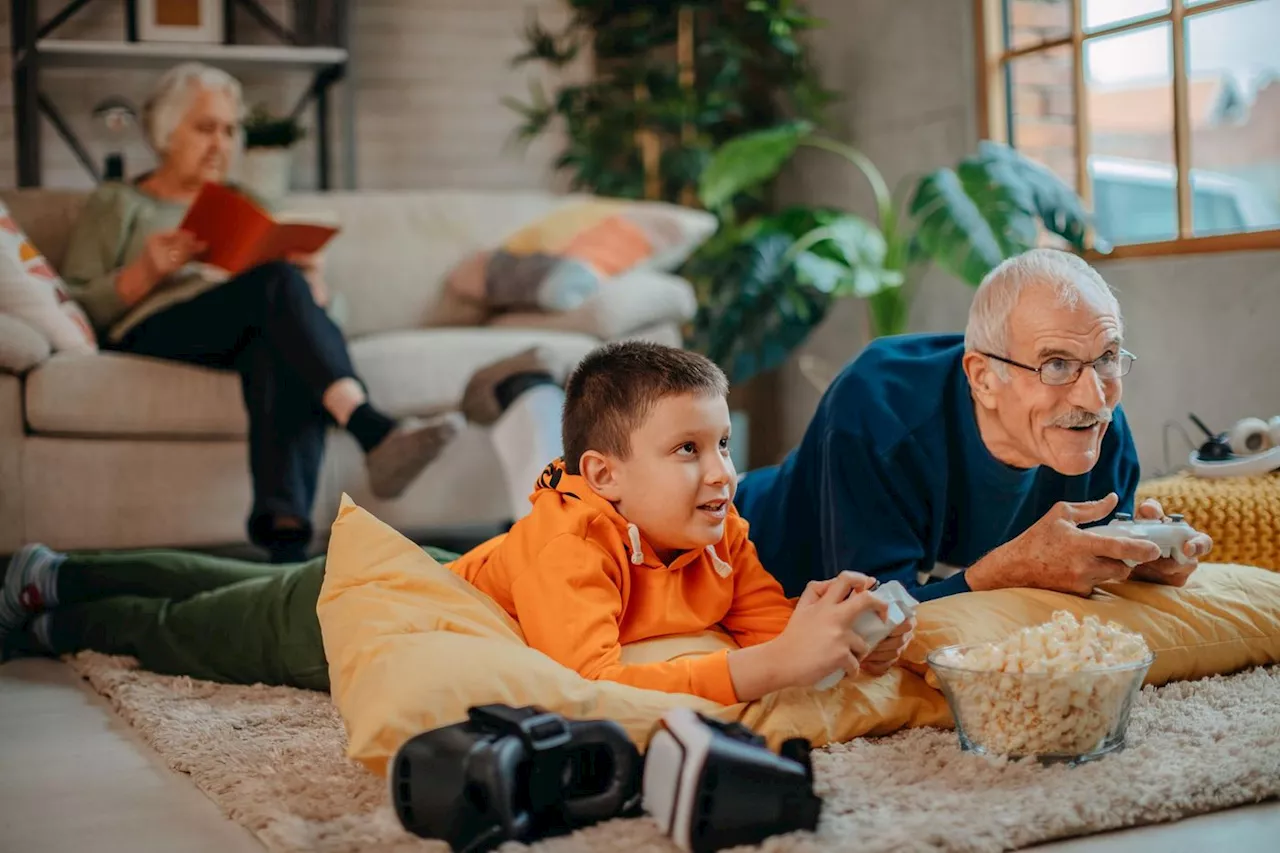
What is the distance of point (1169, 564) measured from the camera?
171 cm

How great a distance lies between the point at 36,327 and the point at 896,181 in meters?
2.45

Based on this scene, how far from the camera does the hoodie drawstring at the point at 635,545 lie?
5.01 ft

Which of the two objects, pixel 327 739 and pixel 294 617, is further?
pixel 294 617

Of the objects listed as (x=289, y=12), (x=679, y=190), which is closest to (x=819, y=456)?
(x=679, y=190)

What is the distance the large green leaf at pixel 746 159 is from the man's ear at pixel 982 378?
2.13 meters

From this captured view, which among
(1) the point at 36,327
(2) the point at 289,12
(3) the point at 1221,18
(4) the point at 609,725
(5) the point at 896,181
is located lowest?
(4) the point at 609,725

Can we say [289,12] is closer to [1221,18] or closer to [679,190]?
[679,190]

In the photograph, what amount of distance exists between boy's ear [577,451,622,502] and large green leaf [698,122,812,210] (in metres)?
2.32

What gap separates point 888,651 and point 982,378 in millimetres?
403

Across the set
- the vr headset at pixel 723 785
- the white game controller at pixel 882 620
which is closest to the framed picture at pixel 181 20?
the white game controller at pixel 882 620

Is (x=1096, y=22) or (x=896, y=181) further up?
(x=1096, y=22)

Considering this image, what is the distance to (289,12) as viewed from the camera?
4.49 meters

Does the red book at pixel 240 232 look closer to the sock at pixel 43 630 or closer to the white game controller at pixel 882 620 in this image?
the sock at pixel 43 630

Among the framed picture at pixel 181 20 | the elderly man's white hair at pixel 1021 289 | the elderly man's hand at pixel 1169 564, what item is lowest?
the elderly man's hand at pixel 1169 564
